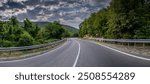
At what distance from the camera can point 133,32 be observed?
157ft

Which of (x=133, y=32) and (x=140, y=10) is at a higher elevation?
(x=140, y=10)

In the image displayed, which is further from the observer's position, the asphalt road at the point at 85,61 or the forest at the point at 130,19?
the forest at the point at 130,19

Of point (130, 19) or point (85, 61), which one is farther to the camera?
point (130, 19)

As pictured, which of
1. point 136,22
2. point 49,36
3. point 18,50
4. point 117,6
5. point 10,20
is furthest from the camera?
point 10,20

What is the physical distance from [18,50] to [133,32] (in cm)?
2373

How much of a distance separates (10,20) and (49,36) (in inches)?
1431

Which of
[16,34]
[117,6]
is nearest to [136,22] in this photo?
[117,6]

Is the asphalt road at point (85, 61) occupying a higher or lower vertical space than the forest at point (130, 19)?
lower

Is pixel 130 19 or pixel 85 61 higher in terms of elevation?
pixel 130 19

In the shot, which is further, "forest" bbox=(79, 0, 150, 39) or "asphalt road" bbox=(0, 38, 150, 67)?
"forest" bbox=(79, 0, 150, 39)

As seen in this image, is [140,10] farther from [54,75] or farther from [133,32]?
[54,75]

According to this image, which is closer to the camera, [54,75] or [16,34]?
[54,75]

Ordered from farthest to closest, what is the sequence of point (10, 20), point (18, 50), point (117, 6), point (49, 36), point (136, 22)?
point (10, 20), point (49, 36), point (117, 6), point (136, 22), point (18, 50)

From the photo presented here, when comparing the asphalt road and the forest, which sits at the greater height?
the forest
